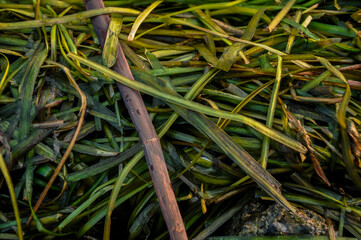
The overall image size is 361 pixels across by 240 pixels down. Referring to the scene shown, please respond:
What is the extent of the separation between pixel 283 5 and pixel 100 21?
63cm

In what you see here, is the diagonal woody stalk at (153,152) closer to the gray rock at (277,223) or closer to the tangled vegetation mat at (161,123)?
the tangled vegetation mat at (161,123)

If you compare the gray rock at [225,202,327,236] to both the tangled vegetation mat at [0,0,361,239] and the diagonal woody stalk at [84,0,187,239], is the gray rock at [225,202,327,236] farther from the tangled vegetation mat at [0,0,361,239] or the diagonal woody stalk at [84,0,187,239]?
the diagonal woody stalk at [84,0,187,239]

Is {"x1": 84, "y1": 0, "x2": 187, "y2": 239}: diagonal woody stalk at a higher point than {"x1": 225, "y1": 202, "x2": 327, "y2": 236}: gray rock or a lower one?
higher

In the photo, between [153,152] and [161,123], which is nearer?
[153,152]

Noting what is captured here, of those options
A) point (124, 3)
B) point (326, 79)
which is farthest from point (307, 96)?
point (124, 3)

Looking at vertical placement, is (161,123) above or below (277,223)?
above

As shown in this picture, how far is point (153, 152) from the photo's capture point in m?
0.79

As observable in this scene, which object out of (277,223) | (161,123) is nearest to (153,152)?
(161,123)

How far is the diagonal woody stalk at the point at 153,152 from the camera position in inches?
30.2

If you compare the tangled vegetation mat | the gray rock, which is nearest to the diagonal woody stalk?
the tangled vegetation mat

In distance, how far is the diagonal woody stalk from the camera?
2.52 ft

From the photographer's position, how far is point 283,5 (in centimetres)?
104

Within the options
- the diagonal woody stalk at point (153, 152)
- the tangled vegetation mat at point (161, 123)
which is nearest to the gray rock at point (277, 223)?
the tangled vegetation mat at point (161, 123)

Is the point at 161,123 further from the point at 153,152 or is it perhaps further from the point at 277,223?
the point at 277,223
